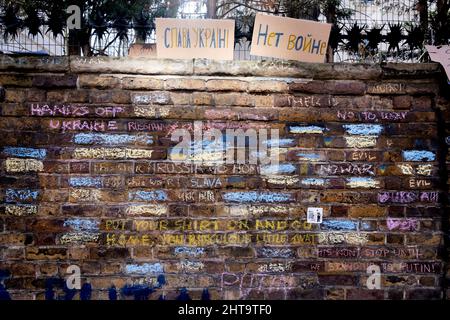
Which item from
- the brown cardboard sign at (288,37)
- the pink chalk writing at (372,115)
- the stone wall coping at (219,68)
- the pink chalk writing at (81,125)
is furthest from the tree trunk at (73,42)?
the pink chalk writing at (372,115)

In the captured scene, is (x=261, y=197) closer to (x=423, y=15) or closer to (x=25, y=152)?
(x=25, y=152)

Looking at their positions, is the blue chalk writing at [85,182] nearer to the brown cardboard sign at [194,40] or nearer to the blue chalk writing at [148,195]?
the blue chalk writing at [148,195]

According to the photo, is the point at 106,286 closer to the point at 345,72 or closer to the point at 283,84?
the point at 283,84

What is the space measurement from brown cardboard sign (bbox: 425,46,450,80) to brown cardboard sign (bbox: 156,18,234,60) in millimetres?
1297

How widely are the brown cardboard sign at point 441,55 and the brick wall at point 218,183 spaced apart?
7cm

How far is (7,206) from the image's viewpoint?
238 cm

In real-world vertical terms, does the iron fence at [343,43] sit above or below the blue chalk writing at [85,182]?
above

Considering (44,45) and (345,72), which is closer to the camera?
(345,72)

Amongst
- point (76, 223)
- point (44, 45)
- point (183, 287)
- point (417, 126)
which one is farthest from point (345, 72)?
point (44, 45)

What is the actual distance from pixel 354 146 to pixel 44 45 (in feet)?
7.60

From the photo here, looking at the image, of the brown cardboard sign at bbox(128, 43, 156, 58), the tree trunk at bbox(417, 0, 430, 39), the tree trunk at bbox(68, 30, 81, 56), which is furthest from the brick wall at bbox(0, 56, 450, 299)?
the tree trunk at bbox(417, 0, 430, 39)

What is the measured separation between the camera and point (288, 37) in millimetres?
2443

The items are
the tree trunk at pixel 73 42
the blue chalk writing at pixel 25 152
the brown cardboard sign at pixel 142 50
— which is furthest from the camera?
the tree trunk at pixel 73 42

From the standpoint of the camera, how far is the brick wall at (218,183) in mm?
2381
